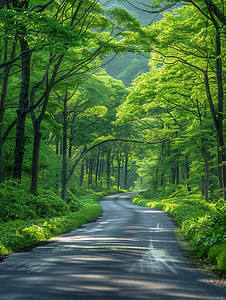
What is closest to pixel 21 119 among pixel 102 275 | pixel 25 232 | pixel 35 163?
pixel 35 163

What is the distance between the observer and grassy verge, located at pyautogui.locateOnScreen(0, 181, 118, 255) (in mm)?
9391

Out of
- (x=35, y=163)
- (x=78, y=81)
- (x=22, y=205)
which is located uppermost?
(x=78, y=81)

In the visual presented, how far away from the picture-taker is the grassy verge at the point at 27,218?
9391mm

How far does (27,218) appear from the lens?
13211 millimetres

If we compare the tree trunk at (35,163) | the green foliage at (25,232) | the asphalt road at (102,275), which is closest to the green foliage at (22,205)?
the tree trunk at (35,163)

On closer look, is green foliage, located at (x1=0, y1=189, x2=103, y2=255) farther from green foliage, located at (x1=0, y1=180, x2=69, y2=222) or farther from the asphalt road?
green foliage, located at (x1=0, y1=180, x2=69, y2=222)

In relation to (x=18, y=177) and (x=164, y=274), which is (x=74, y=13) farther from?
(x=164, y=274)

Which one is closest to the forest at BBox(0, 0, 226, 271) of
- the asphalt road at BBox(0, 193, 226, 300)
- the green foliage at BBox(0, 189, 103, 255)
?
the green foliage at BBox(0, 189, 103, 255)

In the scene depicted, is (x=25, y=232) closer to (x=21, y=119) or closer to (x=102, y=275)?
(x=102, y=275)

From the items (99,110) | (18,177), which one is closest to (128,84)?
(99,110)

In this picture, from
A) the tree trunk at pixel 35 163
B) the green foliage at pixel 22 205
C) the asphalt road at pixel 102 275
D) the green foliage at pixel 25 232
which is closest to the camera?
the asphalt road at pixel 102 275

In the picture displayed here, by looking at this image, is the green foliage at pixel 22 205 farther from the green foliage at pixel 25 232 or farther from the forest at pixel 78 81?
the green foliage at pixel 25 232

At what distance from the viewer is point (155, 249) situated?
9.17 meters

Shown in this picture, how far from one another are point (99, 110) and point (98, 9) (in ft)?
30.8
